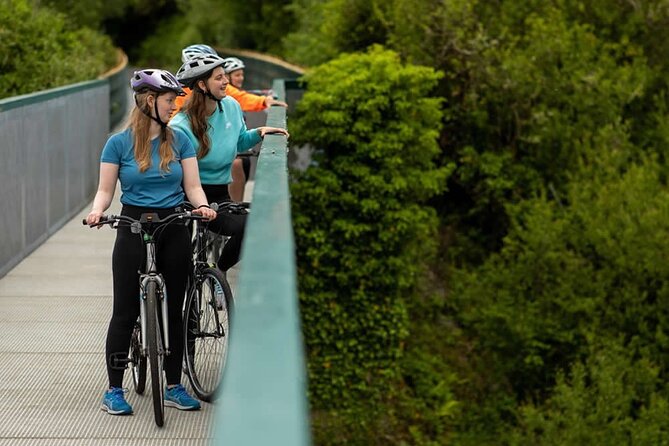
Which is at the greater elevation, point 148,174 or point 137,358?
point 148,174

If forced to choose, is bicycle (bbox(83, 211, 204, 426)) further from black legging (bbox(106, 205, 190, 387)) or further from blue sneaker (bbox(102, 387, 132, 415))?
blue sneaker (bbox(102, 387, 132, 415))

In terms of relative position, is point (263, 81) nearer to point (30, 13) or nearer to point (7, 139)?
point (30, 13)

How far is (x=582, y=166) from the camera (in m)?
25.5

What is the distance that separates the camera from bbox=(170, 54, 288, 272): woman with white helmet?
26.0 ft

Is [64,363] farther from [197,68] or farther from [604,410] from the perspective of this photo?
[604,410]

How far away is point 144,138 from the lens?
6.67m

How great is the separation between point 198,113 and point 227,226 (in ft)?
2.30

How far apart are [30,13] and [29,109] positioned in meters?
9.53

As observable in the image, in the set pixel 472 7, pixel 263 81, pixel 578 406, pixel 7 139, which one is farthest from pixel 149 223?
pixel 263 81

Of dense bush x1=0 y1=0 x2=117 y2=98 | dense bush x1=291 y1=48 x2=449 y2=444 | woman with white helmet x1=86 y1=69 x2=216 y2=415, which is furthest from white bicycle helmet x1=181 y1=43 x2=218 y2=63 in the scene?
dense bush x1=291 y1=48 x2=449 y2=444

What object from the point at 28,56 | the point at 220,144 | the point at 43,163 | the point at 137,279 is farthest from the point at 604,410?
the point at 137,279

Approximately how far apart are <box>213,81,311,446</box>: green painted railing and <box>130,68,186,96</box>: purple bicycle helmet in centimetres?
237

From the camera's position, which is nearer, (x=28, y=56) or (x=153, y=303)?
(x=153, y=303)

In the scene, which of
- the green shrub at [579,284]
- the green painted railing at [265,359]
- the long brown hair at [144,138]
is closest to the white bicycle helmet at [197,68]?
the long brown hair at [144,138]
